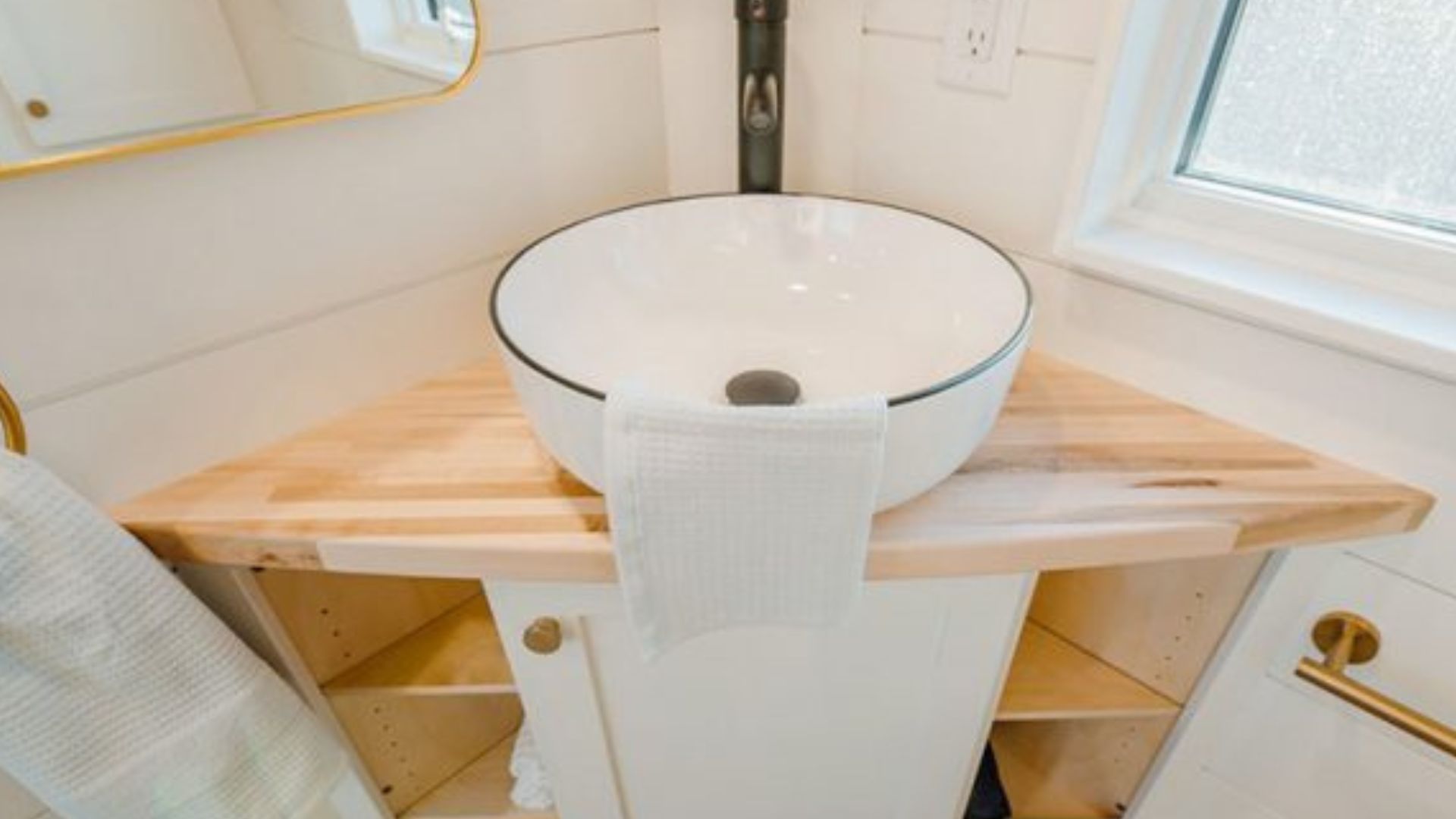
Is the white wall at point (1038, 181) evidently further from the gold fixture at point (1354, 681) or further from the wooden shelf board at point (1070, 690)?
the wooden shelf board at point (1070, 690)

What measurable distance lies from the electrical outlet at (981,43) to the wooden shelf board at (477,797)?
3.50ft

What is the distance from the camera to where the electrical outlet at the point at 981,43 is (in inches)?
27.7

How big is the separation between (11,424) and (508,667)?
1.67ft

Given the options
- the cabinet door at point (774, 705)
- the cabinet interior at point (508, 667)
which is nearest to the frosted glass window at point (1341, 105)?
the cabinet interior at point (508, 667)

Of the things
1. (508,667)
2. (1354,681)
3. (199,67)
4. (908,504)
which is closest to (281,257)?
(199,67)

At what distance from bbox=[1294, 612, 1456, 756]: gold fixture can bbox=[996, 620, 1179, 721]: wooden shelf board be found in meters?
0.16

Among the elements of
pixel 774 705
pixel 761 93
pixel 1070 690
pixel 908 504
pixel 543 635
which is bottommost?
pixel 1070 690

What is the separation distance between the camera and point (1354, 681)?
0.71m

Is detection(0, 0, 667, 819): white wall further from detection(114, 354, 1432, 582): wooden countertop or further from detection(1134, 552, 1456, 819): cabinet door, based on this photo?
detection(1134, 552, 1456, 819): cabinet door

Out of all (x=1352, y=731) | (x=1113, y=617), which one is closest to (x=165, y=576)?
(x=1113, y=617)

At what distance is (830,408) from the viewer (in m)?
0.46

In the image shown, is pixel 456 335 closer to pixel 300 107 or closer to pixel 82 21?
pixel 300 107

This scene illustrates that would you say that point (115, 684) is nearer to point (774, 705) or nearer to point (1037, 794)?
point (774, 705)

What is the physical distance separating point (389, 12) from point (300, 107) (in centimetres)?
12
